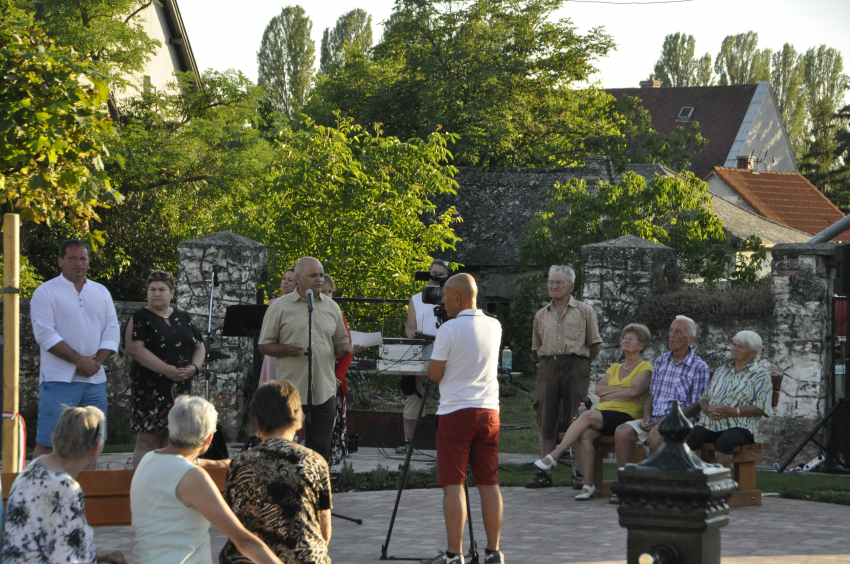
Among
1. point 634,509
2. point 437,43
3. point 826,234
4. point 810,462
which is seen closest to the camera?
point 634,509

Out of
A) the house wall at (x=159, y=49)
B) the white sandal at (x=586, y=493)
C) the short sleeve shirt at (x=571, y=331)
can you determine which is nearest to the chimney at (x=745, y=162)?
the house wall at (x=159, y=49)

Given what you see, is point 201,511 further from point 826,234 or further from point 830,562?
point 826,234

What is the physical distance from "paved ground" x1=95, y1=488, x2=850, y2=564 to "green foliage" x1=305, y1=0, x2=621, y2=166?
20055mm

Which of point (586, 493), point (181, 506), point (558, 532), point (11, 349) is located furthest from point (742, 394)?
point (11, 349)

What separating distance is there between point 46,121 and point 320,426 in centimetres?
281

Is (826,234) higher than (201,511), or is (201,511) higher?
(826,234)

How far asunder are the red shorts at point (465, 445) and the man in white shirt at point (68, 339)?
2.71m

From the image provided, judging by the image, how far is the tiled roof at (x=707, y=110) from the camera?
4175cm

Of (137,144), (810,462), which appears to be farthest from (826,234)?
(137,144)

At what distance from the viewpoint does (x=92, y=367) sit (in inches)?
267

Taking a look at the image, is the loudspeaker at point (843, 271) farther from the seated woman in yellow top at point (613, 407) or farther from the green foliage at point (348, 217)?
the green foliage at point (348, 217)

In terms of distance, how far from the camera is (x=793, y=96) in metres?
55.0

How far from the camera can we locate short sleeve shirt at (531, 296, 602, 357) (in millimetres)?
8523

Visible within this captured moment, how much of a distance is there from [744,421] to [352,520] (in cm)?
A: 318
